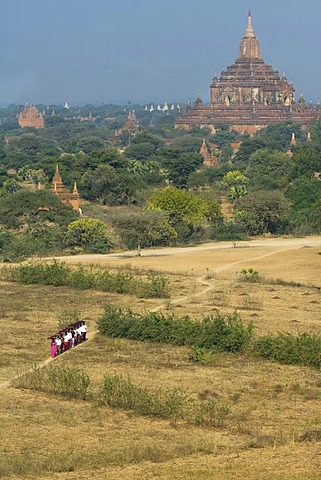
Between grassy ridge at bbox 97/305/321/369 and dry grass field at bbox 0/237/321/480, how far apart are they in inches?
12.1

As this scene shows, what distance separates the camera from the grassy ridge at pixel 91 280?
34969mm

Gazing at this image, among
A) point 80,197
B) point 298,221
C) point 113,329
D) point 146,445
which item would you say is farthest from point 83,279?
point 80,197

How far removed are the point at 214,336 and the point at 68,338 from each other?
11.2ft

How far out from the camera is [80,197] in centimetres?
6575

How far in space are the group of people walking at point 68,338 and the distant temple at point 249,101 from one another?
10924cm

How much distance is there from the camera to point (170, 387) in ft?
74.4

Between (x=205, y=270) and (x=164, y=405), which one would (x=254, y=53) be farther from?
(x=164, y=405)

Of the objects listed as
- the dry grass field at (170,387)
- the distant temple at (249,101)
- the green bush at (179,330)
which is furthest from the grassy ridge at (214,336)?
the distant temple at (249,101)

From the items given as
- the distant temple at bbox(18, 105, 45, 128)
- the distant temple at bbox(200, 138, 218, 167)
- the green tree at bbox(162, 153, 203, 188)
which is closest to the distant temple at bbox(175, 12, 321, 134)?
the distant temple at bbox(200, 138, 218, 167)

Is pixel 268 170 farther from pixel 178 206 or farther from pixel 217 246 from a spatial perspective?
pixel 217 246

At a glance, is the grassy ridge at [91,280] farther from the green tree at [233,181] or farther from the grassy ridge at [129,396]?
the green tree at [233,181]

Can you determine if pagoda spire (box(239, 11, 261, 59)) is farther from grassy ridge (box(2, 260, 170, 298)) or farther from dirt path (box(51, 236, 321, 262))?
grassy ridge (box(2, 260, 170, 298))

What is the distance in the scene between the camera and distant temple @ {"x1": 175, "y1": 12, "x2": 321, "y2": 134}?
447 feet

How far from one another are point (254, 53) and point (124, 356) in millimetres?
121584
